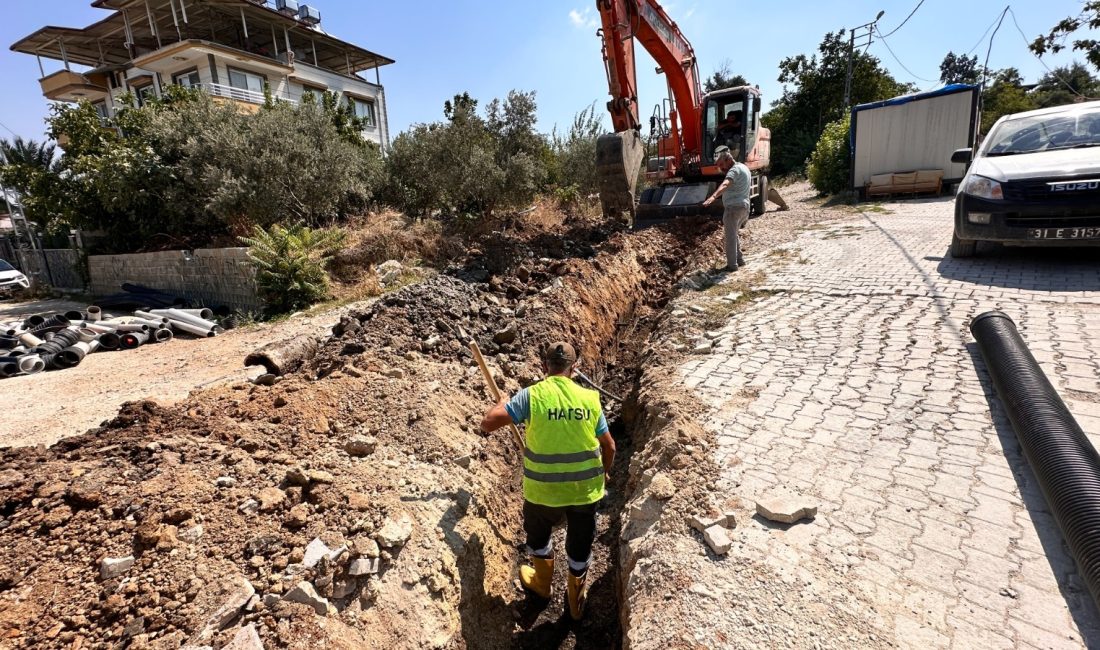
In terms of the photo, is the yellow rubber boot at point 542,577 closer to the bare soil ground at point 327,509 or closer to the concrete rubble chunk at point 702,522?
the bare soil ground at point 327,509

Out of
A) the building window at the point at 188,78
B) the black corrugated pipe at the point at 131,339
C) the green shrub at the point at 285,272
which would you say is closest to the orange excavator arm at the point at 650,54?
the green shrub at the point at 285,272

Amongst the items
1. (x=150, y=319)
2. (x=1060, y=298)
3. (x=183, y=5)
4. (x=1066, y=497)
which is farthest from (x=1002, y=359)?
(x=183, y=5)

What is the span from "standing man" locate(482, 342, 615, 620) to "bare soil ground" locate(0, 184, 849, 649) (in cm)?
30

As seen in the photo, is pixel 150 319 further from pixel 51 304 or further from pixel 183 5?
pixel 183 5

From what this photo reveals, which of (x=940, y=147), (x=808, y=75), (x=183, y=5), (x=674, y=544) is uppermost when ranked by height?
(x=183, y=5)

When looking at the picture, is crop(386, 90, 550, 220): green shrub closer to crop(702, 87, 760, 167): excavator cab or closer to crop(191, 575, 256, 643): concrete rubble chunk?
crop(702, 87, 760, 167): excavator cab

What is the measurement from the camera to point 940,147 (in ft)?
44.9

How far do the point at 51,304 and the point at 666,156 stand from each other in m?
17.0

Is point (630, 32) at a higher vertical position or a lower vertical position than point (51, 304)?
higher

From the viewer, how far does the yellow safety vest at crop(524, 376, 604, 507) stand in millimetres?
3246

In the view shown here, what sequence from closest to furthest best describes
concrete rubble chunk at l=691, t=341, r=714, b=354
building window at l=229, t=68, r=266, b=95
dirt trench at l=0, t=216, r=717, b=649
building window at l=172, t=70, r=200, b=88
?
dirt trench at l=0, t=216, r=717, b=649
concrete rubble chunk at l=691, t=341, r=714, b=354
building window at l=172, t=70, r=200, b=88
building window at l=229, t=68, r=266, b=95

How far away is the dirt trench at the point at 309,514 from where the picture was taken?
7.90 feet

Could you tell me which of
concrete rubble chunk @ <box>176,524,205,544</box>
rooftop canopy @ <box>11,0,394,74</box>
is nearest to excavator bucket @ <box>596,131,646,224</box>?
concrete rubble chunk @ <box>176,524,205,544</box>

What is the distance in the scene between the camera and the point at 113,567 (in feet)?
8.00
